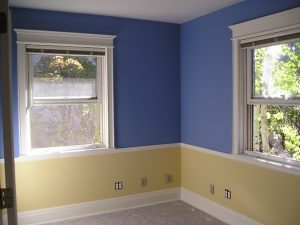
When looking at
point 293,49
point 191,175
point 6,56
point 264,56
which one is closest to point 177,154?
point 191,175

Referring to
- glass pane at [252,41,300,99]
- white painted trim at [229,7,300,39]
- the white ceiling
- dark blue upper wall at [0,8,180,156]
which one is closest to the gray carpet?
dark blue upper wall at [0,8,180,156]

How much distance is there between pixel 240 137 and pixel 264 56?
900 millimetres

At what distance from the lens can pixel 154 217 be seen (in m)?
3.87

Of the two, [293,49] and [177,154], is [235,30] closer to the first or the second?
[293,49]

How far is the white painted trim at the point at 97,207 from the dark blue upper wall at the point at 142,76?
2.33ft

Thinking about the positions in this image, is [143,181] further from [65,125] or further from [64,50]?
[64,50]

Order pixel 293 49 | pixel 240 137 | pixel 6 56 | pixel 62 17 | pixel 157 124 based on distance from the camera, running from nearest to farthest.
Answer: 1. pixel 6 56
2. pixel 293 49
3. pixel 240 137
4. pixel 62 17
5. pixel 157 124

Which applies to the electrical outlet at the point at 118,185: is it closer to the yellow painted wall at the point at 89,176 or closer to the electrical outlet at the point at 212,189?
the yellow painted wall at the point at 89,176

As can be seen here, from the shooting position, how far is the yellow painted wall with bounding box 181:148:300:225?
2.93 meters

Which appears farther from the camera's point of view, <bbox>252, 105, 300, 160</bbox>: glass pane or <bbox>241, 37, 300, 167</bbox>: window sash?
<bbox>241, 37, 300, 167</bbox>: window sash

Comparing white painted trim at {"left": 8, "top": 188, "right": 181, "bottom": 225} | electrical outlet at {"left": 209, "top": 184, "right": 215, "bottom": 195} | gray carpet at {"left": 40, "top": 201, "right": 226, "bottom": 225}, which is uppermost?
electrical outlet at {"left": 209, "top": 184, "right": 215, "bottom": 195}

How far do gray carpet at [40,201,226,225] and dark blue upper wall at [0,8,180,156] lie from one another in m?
0.87

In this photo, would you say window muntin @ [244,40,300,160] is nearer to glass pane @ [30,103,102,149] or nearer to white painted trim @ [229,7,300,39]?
white painted trim @ [229,7,300,39]

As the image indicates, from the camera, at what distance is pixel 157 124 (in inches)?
173
